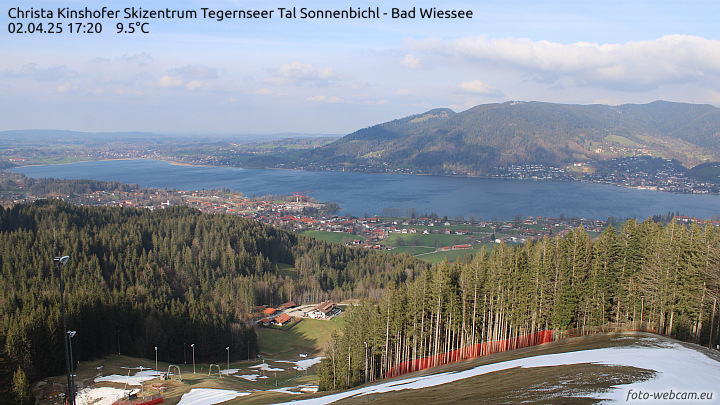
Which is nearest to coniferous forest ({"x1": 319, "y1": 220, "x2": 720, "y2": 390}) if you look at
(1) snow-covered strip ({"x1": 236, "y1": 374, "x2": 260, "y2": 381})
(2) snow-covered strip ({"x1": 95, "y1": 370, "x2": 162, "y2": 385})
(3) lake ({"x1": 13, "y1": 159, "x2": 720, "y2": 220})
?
(1) snow-covered strip ({"x1": 236, "y1": 374, "x2": 260, "y2": 381})

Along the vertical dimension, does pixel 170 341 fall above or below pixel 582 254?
below

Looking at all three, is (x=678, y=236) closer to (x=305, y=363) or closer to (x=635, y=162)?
(x=305, y=363)

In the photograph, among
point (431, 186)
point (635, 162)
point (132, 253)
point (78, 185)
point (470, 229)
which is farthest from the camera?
point (635, 162)

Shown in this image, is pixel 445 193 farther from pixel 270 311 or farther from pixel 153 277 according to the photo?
pixel 153 277

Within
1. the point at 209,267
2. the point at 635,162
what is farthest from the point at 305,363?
the point at 635,162

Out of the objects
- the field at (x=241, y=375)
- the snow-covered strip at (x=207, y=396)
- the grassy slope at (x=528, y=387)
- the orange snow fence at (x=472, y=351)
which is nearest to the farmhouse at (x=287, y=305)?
the field at (x=241, y=375)

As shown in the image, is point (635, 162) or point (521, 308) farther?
point (635, 162)
